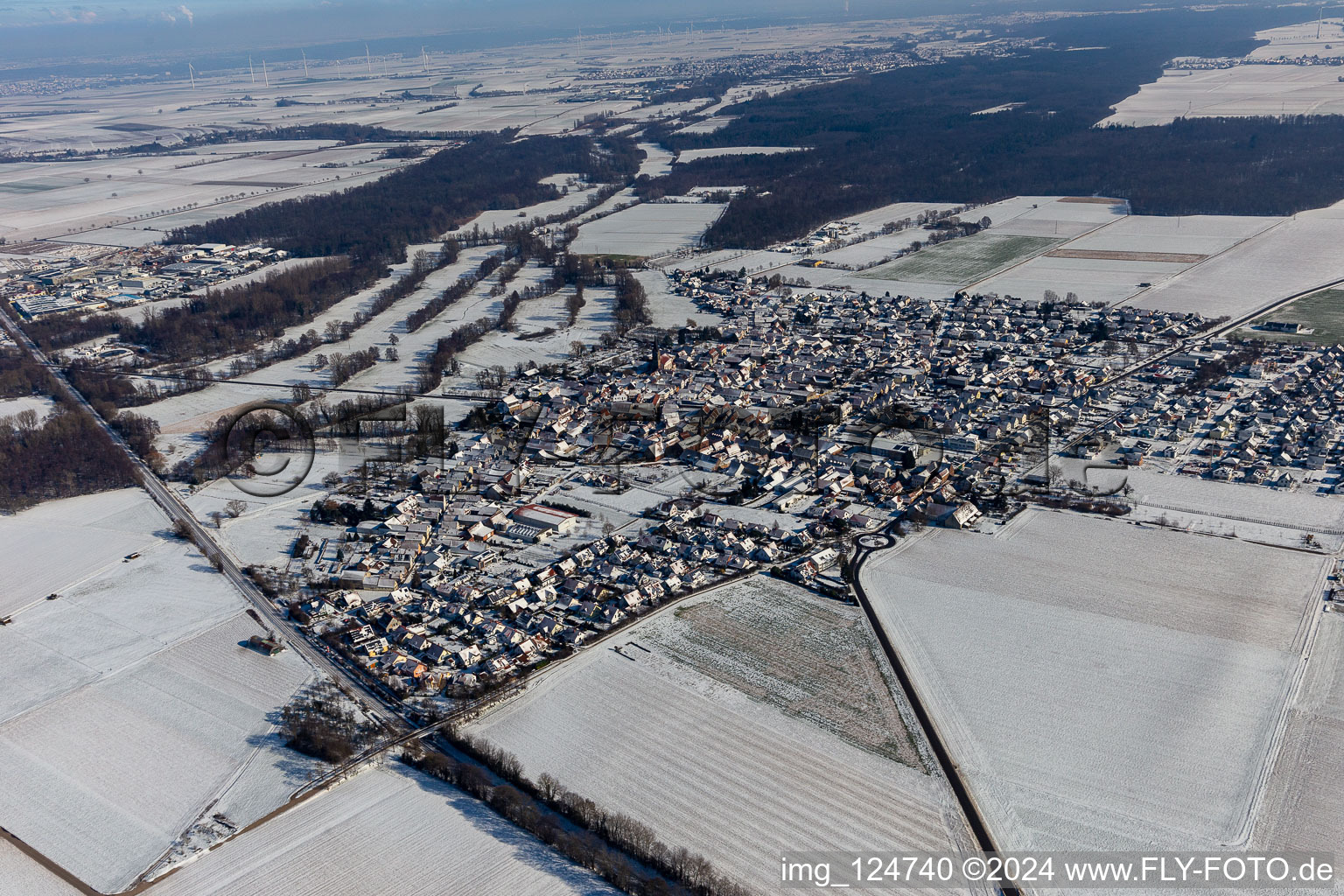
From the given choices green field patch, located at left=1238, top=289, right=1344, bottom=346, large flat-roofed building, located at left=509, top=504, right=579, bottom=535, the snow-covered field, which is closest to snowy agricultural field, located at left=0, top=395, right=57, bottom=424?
large flat-roofed building, located at left=509, top=504, right=579, bottom=535

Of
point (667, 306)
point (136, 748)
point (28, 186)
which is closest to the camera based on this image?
point (136, 748)

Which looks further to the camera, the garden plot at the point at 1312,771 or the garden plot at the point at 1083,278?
the garden plot at the point at 1083,278

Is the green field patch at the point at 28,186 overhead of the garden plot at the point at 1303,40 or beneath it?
beneath

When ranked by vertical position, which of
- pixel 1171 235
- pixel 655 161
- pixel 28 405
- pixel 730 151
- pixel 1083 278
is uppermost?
pixel 730 151

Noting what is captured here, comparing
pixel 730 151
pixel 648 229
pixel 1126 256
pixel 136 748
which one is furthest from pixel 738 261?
pixel 136 748

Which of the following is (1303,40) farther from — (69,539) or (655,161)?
(69,539)

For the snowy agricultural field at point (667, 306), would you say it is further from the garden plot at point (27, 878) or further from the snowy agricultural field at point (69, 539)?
the garden plot at point (27, 878)

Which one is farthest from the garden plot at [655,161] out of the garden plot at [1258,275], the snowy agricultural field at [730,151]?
the garden plot at [1258,275]
